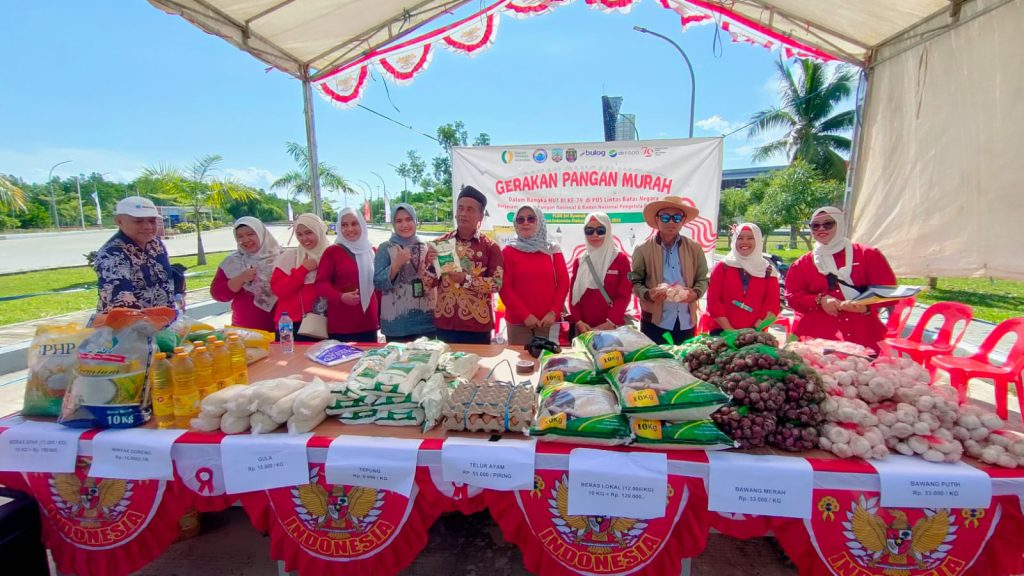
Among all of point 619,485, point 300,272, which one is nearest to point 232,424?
point 619,485

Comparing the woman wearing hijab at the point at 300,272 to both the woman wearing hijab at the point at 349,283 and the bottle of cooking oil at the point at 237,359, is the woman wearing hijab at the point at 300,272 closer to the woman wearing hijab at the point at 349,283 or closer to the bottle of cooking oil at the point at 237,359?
the woman wearing hijab at the point at 349,283

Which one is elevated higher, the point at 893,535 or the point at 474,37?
the point at 474,37

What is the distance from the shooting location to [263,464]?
1.39 m

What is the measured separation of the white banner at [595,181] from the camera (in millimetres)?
4434

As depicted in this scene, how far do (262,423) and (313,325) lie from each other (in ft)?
4.30

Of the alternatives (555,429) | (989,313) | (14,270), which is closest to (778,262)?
(989,313)

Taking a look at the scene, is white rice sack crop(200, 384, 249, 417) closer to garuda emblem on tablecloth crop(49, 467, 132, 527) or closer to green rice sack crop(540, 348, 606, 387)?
garuda emblem on tablecloth crop(49, 467, 132, 527)

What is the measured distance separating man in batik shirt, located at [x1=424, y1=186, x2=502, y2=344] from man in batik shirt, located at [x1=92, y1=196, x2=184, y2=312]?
157cm

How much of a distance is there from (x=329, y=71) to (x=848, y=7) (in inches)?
168

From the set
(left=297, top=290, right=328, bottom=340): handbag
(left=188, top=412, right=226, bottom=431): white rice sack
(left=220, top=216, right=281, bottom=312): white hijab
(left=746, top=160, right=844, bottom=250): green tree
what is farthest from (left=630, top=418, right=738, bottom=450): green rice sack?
(left=746, top=160, right=844, bottom=250): green tree

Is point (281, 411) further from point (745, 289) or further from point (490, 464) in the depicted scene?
point (745, 289)

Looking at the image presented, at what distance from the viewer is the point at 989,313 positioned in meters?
6.83

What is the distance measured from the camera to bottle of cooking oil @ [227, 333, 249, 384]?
168 centimetres

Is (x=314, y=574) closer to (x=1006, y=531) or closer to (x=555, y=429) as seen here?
(x=555, y=429)
